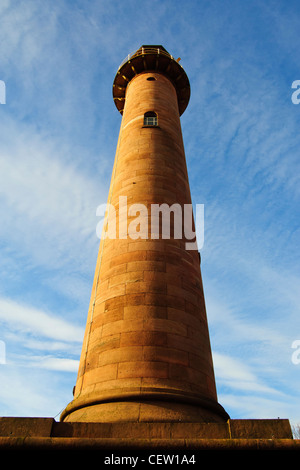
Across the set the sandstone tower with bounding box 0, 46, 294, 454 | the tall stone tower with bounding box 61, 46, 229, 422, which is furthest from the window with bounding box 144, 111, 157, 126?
the sandstone tower with bounding box 0, 46, 294, 454

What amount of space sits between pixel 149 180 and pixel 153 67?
1102 cm

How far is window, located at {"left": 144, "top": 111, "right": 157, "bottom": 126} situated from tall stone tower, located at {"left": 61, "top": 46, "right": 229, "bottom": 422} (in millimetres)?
1255

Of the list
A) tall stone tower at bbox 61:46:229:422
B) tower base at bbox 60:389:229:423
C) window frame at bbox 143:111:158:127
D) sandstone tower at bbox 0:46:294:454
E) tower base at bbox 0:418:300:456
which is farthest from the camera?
window frame at bbox 143:111:158:127

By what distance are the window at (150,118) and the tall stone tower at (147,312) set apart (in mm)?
1255

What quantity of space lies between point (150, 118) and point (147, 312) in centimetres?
1023

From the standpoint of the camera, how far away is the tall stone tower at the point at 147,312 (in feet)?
25.6

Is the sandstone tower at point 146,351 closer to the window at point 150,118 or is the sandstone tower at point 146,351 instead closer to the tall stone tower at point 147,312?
the tall stone tower at point 147,312

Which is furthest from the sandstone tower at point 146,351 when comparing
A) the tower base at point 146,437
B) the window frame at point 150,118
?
the window frame at point 150,118

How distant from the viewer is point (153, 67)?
20766 mm

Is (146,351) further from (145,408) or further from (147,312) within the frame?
(145,408)

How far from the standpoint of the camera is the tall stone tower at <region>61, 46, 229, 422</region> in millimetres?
7809

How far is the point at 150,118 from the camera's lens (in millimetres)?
16453

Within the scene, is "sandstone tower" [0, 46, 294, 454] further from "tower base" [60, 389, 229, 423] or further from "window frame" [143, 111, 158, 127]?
"window frame" [143, 111, 158, 127]
